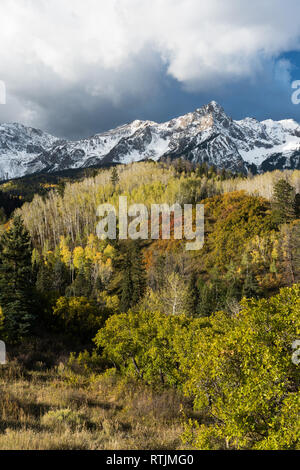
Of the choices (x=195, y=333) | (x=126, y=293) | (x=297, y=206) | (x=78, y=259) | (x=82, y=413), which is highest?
(x=297, y=206)

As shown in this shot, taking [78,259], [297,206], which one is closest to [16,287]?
[78,259]

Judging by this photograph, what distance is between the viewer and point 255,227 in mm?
72750

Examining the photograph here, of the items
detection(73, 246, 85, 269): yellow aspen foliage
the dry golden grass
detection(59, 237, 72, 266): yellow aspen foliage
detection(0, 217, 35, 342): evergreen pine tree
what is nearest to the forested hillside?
detection(0, 217, 35, 342): evergreen pine tree

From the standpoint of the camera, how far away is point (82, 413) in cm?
878

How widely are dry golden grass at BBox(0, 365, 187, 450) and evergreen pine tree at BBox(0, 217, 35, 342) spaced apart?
6393 mm

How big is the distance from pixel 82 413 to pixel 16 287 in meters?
15.6

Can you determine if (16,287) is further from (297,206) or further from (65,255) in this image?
(297,206)

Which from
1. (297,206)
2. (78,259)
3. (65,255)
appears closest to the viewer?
(297,206)

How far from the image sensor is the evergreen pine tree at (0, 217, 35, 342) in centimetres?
1945

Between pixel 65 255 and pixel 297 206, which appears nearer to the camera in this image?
pixel 297 206

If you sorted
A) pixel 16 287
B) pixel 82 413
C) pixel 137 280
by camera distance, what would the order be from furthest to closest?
pixel 137 280 → pixel 16 287 → pixel 82 413

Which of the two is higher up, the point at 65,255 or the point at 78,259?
the point at 65,255

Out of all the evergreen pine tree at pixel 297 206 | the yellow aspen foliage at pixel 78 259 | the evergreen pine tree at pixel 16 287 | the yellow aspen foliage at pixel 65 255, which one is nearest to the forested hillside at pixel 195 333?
the evergreen pine tree at pixel 16 287

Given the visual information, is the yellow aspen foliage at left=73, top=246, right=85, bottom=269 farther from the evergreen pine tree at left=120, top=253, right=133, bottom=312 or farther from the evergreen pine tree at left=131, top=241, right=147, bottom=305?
the evergreen pine tree at left=120, top=253, right=133, bottom=312
